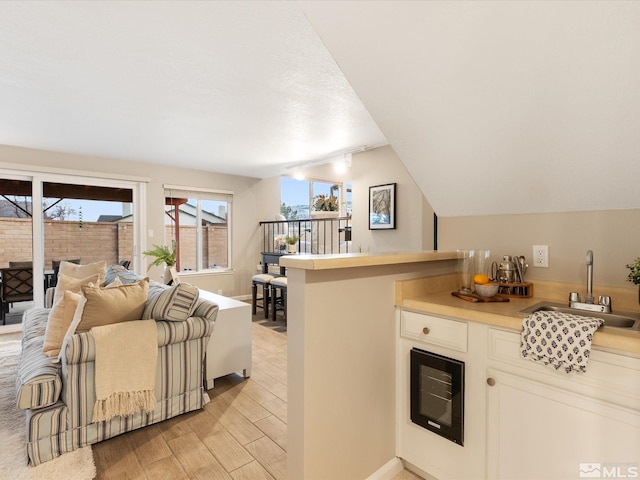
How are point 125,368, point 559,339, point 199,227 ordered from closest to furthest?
point 559,339 < point 125,368 < point 199,227

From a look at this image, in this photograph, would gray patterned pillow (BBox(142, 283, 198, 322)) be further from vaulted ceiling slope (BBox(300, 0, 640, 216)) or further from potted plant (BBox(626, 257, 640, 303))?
potted plant (BBox(626, 257, 640, 303))

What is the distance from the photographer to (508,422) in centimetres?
133

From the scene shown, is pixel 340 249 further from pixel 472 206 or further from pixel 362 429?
pixel 362 429

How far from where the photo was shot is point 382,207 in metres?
4.41

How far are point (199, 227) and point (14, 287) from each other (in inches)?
104

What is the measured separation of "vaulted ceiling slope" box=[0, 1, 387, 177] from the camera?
1797 millimetres

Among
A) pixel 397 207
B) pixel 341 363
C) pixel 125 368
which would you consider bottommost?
pixel 125 368

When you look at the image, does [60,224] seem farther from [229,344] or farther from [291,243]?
[229,344]

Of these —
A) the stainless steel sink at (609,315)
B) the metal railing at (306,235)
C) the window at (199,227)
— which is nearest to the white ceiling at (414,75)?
the stainless steel sink at (609,315)

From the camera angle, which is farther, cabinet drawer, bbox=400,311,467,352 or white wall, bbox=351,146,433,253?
white wall, bbox=351,146,433,253

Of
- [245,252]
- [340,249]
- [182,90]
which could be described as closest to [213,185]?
[245,252]

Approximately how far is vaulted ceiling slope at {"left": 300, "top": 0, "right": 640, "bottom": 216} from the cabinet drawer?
2.68 ft

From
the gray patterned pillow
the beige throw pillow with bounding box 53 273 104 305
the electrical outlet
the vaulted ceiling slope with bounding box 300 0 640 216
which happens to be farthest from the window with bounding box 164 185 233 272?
the electrical outlet

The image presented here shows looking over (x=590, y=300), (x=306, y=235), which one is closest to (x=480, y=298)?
(x=590, y=300)
